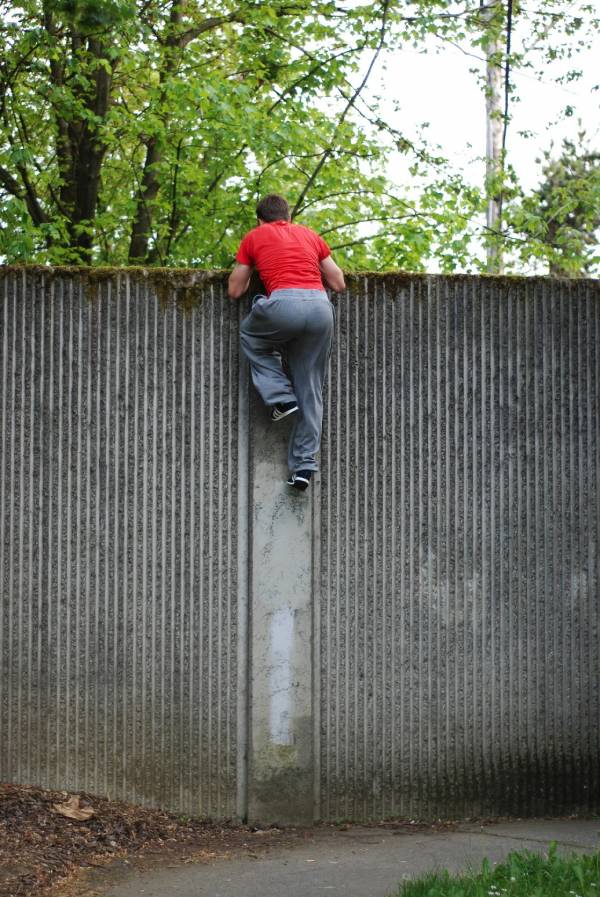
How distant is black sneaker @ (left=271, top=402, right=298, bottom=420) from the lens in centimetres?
568

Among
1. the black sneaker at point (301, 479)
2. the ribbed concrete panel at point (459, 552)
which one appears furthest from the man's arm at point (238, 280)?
the black sneaker at point (301, 479)

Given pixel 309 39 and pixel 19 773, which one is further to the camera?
pixel 309 39

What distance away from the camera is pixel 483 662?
5.98 m

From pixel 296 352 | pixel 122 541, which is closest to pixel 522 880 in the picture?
pixel 122 541

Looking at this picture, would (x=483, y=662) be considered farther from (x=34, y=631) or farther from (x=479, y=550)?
(x=34, y=631)

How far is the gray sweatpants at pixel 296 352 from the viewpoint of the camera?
18.4ft

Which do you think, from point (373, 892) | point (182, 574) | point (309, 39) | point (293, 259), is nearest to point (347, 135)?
point (309, 39)

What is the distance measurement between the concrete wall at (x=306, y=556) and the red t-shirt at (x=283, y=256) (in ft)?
1.02

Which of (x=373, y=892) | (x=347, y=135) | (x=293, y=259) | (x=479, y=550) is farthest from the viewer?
(x=347, y=135)

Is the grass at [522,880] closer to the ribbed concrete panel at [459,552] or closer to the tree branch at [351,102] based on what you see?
the ribbed concrete panel at [459,552]

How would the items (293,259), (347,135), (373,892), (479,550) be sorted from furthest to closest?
(347,135)
(479,550)
(293,259)
(373,892)

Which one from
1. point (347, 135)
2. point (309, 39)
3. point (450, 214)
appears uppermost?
point (309, 39)

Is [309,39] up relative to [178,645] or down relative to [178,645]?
up

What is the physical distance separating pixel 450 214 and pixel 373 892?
8919 mm
